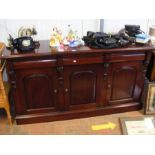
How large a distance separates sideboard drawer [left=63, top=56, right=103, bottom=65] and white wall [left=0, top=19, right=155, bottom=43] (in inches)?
21.1

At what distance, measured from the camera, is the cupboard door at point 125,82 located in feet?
6.49

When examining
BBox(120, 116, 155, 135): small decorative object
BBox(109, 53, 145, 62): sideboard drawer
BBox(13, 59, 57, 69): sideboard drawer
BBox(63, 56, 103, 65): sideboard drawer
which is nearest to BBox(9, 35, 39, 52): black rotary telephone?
BBox(13, 59, 57, 69): sideboard drawer

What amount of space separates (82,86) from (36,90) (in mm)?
471

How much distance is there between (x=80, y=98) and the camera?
2074mm

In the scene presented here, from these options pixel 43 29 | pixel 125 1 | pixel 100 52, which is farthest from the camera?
pixel 43 29

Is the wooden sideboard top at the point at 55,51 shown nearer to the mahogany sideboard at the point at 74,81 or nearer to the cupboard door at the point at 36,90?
the mahogany sideboard at the point at 74,81

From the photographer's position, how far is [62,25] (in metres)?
2.17

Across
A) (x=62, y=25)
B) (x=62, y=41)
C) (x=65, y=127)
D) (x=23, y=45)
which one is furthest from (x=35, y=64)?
(x=65, y=127)

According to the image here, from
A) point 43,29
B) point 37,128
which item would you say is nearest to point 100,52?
point 43,29

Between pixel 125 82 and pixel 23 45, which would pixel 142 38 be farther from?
pixel 23 45

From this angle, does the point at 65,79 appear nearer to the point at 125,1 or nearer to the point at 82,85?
the point at 82,85

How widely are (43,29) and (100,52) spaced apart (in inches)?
29.5

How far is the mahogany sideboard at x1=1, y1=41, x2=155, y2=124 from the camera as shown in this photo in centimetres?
177

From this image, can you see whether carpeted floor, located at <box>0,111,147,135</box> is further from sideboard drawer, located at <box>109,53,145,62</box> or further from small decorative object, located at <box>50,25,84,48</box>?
small decorative object, located at <box>50,25,84,48</box>
